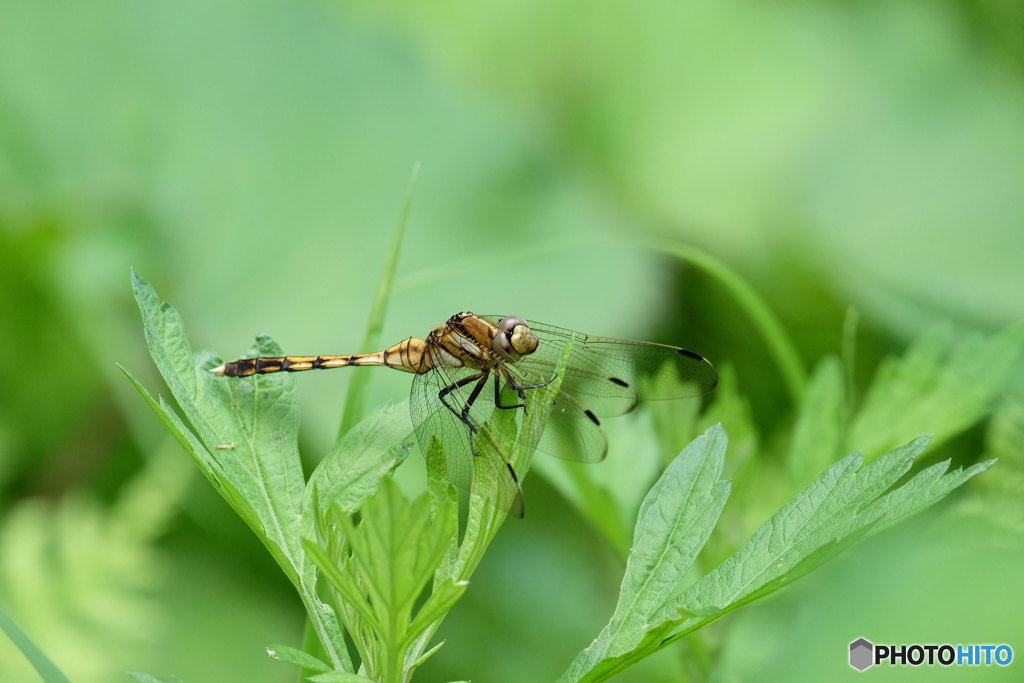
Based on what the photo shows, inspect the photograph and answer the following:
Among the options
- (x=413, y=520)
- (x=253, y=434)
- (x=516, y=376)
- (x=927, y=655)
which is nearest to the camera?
(x=413, y=520)

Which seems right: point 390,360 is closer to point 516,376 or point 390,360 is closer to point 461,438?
point 516,376

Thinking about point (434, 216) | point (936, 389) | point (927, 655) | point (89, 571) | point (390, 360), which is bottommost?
point (927, 655)

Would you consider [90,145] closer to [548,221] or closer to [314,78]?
[314,78]

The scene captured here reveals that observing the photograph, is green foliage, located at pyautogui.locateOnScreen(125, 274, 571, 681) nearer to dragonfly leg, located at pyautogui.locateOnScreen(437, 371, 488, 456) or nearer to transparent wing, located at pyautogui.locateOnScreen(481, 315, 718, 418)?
dragonfly leg, located at pyautogui.locateOnScreen(437, 371, 488, 456)

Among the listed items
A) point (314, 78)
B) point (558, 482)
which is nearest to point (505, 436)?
point (558, 482)

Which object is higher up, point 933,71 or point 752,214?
point 933,71

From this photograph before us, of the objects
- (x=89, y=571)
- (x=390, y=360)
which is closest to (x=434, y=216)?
(x=390, y=360)
